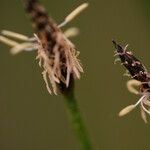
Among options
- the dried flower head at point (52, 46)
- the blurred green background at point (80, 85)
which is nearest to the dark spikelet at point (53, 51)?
the dried flower head at point (52, 46)

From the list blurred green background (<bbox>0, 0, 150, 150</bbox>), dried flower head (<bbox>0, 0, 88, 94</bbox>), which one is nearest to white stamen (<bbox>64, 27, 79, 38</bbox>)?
dried flower head (<bbox>0, 0, 88, 94</bbox>)

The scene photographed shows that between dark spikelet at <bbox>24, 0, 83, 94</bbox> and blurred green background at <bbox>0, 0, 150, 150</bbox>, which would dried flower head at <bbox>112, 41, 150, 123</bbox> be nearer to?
dark spikelet at <bbox>24, 0, 83, 94</bbox>

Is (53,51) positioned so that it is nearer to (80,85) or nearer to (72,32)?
(72,32)

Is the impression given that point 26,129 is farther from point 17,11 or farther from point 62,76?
point 62,76

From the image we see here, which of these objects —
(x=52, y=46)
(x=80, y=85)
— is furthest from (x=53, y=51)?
(x=80, y=85)

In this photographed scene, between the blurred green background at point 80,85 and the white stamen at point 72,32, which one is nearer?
the white stamen at point 72,32

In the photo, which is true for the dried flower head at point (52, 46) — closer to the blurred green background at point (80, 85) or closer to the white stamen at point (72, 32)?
the white stamen at point (72, 32)
